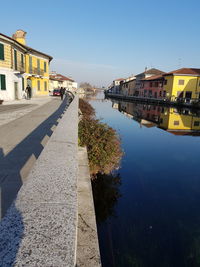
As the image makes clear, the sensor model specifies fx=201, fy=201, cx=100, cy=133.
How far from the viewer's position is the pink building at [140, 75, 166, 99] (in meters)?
54.6

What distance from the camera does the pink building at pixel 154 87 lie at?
5459cm

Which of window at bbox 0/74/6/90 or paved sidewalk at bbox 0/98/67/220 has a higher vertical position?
window at bbox 0/74/6/90

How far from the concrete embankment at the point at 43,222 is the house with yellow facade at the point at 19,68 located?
75.2 ft

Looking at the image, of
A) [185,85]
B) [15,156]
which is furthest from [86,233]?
[185,85]

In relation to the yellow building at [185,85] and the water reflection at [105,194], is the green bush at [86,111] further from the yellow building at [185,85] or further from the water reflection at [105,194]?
the yellow building at [185,85]

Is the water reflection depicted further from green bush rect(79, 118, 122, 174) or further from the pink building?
the pink building

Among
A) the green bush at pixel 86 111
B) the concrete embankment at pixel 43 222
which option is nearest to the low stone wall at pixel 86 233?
the concrete embankment at pixel 43 222

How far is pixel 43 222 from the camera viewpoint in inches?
60.9

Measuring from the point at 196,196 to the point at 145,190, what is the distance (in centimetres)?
186

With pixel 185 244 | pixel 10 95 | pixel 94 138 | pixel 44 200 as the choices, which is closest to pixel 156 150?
pixel 94 138

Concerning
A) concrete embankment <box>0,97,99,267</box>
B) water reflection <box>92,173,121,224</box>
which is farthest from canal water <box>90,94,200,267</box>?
concrete embankment <box>0,97,99,267</box>

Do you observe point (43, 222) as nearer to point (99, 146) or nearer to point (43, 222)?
point (43, 222)

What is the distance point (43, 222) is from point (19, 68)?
27.8 meters

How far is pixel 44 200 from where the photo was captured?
1.85 metres
